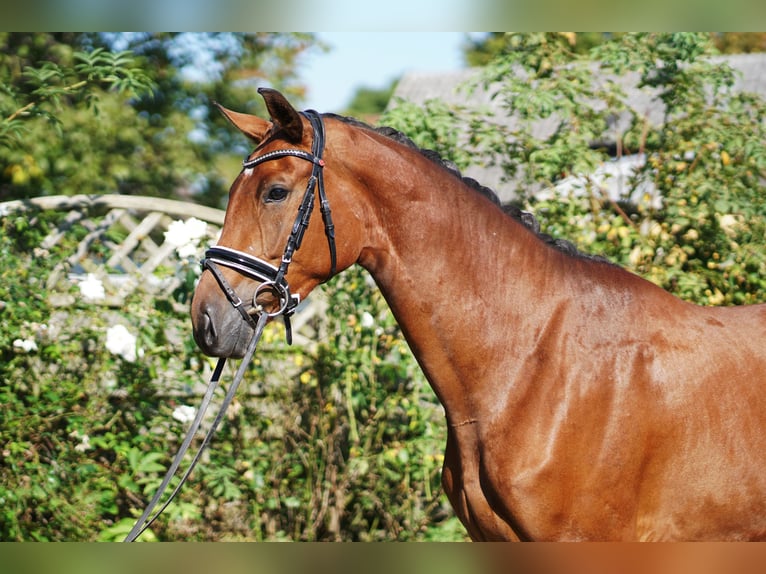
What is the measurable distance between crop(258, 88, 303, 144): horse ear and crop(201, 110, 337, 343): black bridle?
1.9 inches

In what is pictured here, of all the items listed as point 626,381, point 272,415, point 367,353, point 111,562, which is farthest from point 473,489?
point 272,415

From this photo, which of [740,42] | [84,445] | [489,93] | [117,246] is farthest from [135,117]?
[740,42]

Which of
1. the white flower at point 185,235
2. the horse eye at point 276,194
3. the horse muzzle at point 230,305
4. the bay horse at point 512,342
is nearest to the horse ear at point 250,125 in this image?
the bay horse at point 512,342

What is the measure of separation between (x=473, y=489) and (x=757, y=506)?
0.94 m

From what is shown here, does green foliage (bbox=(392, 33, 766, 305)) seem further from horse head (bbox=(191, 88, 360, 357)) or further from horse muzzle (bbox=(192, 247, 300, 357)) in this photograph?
horse muzzle (bbox=(192, 247, 300, 357))

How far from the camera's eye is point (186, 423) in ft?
14.9

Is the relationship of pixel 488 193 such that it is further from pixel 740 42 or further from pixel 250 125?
pixel 740 42

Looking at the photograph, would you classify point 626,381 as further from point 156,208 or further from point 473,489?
point 156,208

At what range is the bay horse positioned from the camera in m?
2.43

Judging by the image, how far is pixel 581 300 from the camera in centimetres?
261

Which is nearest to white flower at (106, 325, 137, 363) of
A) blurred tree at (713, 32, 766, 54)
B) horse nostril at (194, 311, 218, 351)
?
horse nostril at (194, 311, 218, 351)

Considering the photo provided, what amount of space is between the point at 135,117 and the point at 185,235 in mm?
4369

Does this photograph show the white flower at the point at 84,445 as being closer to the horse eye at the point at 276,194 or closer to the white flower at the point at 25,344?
the white flower at the point at 25,344

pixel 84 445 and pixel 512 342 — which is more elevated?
pixel 512 342
